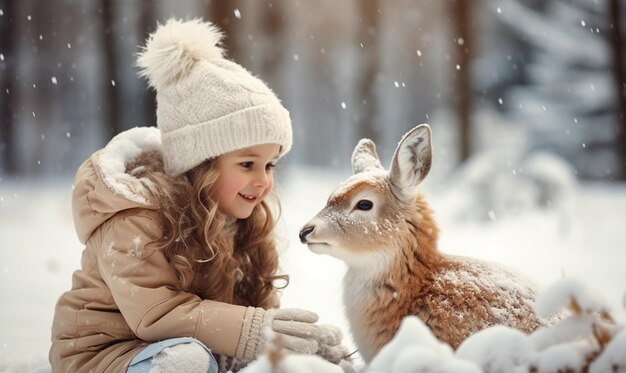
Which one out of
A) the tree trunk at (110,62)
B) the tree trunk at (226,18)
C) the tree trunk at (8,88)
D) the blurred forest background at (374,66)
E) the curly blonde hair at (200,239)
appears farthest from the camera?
the tree trunk at (8,88)

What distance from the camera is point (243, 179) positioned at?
3619 millimetres

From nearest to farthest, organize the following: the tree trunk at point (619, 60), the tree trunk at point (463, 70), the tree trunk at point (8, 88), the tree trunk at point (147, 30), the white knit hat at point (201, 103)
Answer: the white knit hat at point (201, 103)
the tree trunk at point (147, 30)
the tree trunk at point (619, 60)
the tree trunk at point (463, 70)
the tree trunk at point (8, 88)

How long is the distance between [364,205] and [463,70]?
41.7ft

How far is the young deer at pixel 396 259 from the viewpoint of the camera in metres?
3.04

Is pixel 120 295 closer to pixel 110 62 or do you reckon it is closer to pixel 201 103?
pixel 201 103

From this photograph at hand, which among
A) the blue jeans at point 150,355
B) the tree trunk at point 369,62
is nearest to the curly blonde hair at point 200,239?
the blue jeans at point 150,355

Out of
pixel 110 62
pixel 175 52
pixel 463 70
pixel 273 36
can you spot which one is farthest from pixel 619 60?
pixel 175 52

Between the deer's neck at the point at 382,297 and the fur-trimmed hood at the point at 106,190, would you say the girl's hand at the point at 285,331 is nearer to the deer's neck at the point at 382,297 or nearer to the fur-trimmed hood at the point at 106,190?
the deer's neck at the point at 382,297

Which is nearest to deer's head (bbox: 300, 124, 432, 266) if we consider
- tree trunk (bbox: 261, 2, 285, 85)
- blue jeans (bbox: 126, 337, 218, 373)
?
blue jeans (bbox: 126, 337, 218, 373)

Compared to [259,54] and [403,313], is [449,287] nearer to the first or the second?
[403,313]

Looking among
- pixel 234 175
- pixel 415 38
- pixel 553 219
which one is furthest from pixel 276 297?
pixel 415 38

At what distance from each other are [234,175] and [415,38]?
711 inches

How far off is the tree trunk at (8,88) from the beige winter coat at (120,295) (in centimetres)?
1629

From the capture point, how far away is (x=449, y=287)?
10.1 ft
